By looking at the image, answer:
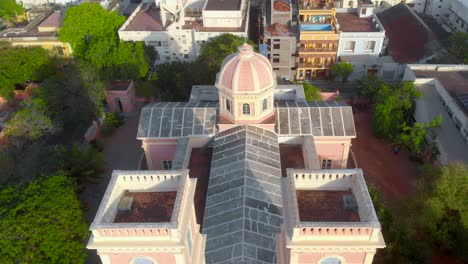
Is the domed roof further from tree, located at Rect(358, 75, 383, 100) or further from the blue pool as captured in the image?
the blue pool

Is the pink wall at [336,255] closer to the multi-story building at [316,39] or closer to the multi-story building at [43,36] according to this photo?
the multi-story building at [316,39]

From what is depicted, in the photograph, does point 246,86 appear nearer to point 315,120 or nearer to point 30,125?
point 315,120

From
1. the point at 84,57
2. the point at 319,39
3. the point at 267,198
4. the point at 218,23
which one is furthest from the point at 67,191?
the point at 319,39

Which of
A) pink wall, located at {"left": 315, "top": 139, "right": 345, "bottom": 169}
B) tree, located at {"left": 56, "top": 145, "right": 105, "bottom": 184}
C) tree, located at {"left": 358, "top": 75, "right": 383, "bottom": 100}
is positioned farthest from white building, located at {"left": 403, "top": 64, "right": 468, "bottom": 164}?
tree, located at {"left": 56, "top": 145, "right": 105, "bottom": 184}

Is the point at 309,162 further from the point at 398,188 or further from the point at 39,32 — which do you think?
the point at 39,32

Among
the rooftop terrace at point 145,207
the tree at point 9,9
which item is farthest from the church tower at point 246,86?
the tree at point 9,9
